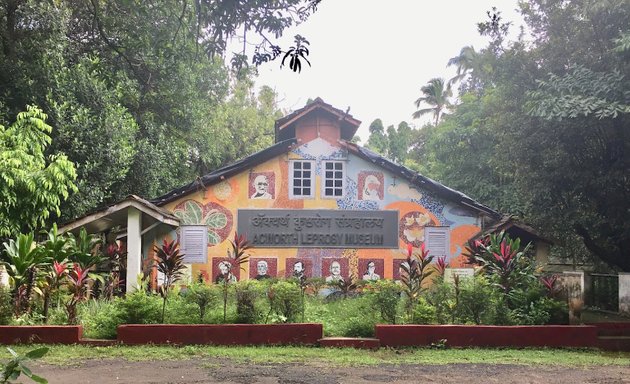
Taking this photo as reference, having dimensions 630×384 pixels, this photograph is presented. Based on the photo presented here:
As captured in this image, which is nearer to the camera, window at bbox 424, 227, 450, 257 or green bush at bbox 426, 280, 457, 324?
green bush at bbox 426, 280, 457, 324

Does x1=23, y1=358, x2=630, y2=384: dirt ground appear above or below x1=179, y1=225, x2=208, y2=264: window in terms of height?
below

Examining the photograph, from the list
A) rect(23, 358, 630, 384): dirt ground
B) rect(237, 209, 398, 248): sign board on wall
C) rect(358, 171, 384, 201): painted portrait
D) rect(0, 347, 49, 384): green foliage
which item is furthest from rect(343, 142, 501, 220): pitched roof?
rect(0, 347, 49, 384): green foliage

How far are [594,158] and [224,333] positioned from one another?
382 inches

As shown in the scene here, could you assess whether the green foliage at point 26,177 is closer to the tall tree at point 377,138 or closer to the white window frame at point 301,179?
the white window frame at point 301,179

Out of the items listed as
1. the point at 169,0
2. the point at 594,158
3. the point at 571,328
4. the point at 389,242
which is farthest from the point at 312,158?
the point at 169,0

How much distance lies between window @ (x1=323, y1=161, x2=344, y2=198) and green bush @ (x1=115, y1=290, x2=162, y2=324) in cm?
685

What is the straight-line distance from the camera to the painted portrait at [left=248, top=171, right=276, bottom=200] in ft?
48.0

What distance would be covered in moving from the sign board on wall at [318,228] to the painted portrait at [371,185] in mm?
421

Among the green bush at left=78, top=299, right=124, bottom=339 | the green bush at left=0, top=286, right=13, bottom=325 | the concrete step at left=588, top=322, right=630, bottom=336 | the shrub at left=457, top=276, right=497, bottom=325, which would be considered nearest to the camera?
the green bush at left=0, top=286, right=13, bottom=325

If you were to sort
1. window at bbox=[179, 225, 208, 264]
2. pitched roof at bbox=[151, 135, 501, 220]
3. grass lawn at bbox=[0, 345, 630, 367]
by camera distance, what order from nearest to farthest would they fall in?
1. grass lawn at bbox=[0, 345, 630, 367]
2. window at bbox=[179, 225, 208, 264]
3. pitched roof at bbox=[151, 135, 501, 220]

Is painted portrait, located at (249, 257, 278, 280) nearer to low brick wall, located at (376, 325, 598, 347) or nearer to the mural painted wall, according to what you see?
the mural painted wall

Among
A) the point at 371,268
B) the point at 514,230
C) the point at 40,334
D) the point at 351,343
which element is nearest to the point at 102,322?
the point at 40,334

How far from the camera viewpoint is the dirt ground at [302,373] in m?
6.43

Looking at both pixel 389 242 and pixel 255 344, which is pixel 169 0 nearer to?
pixel 255 344
